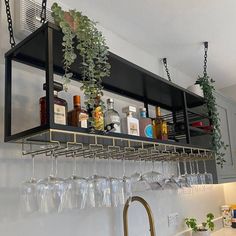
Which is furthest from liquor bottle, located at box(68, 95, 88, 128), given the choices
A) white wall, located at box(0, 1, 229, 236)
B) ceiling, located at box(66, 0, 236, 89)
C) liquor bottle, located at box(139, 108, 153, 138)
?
ceiling, located at box(66, 0, 236, 89)

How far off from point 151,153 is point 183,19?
3.30ft

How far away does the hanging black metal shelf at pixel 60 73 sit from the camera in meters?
1.12

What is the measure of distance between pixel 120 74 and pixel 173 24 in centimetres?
76

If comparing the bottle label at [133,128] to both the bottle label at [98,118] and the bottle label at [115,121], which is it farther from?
the bottle label at [98,118]

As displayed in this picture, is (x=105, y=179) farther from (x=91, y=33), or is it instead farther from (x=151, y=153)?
(x=91, y=33)

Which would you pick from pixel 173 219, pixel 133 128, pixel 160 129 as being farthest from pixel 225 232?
pixel 133 128

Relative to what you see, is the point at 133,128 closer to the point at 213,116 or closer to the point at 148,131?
the point at 148,131

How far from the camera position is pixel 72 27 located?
123 cm

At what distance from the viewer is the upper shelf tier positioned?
→ 48.4 inches

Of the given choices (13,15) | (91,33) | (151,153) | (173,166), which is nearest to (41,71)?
(13,15)

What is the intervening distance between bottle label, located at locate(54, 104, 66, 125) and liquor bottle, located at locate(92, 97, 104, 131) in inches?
5.1

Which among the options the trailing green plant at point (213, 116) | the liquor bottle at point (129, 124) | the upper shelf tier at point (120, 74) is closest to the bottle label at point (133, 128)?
the liquor bottle at point (129, 124)

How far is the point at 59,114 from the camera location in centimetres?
118

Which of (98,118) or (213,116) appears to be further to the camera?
(213,116)
